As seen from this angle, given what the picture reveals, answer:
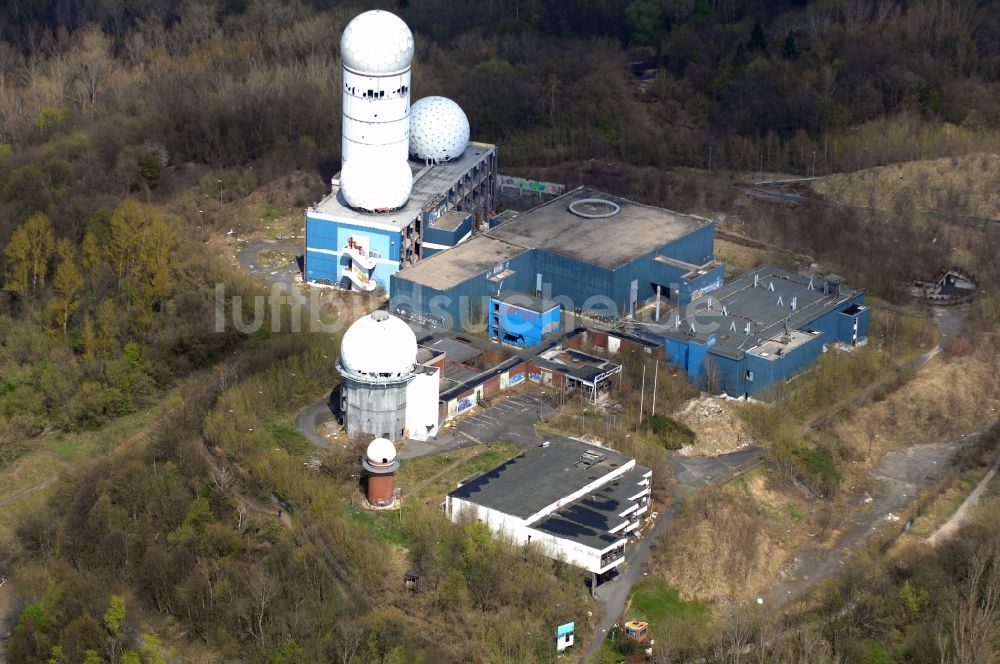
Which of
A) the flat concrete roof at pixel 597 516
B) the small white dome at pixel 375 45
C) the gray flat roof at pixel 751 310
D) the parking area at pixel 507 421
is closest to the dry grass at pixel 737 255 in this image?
the gray flat roof at pixel 751 310

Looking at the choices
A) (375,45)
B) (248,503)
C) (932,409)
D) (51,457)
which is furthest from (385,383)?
(932,409)

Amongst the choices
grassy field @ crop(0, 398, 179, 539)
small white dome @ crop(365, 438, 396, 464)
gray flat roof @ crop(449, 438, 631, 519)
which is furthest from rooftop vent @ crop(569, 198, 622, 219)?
small white dome @ crop(365, 438, 396, 464)

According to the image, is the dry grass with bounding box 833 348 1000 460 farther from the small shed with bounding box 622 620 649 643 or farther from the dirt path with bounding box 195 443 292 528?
the dirt path with bounding box 195 443 292 528

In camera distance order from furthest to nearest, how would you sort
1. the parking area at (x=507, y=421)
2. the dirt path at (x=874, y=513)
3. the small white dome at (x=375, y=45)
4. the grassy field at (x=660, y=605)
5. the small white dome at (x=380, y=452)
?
the small white dome at (x=375, y=45) → the parking area at (x=507, y=421) → the small white dome at (x=380, y=452) → the dirt path at (x=874, y=513) → the grassy field at (x=660, y=605)

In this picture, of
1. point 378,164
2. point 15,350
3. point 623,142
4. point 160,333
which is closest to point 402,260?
point 378,164

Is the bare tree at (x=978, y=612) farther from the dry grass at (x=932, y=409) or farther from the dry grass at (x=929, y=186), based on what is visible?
the dry grass at (x=929, y=186)

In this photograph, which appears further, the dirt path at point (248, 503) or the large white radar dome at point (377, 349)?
the large white radar dome at point (377, 349)

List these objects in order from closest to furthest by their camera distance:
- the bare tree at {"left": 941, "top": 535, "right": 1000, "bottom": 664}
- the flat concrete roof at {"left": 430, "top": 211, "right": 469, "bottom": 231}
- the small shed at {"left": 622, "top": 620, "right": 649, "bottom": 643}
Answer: the bare tree at {"left": 941, "top": 535, "right": 1000, "bottom": 664} < the small shed at {"left": 622, "top": 620, "right": 649, "bottom": 643} < the flat concrete roof at {"left": 430, "top": 211, "right": 469, "bottom": 231}
